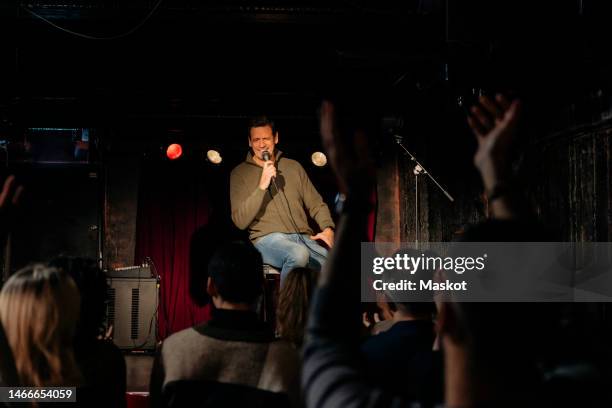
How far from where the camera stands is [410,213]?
7277 millimetres

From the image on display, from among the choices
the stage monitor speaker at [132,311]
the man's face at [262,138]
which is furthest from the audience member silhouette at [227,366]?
the man's face at [262,138]

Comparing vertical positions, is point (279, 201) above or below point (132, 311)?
above

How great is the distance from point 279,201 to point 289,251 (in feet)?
2.48

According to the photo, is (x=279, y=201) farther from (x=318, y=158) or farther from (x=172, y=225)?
(x=172, y=225)

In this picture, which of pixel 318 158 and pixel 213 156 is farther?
pixel 318 158

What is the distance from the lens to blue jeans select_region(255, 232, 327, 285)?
522 cm

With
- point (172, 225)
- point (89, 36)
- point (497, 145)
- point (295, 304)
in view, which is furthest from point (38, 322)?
point (172, 225)

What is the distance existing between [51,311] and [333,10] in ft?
13.6

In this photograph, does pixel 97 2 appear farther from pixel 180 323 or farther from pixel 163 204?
pixel 180 323

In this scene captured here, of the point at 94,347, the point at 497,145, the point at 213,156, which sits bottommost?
the point at 94,347

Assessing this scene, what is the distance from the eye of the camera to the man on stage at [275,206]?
17.7 ft

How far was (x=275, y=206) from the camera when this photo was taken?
589 cm

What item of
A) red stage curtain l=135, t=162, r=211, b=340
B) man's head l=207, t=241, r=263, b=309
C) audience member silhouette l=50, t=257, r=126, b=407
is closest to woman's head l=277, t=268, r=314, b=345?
man's head l=207, t=241, r=263, b=309

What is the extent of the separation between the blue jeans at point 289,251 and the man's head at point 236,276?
300 cm
